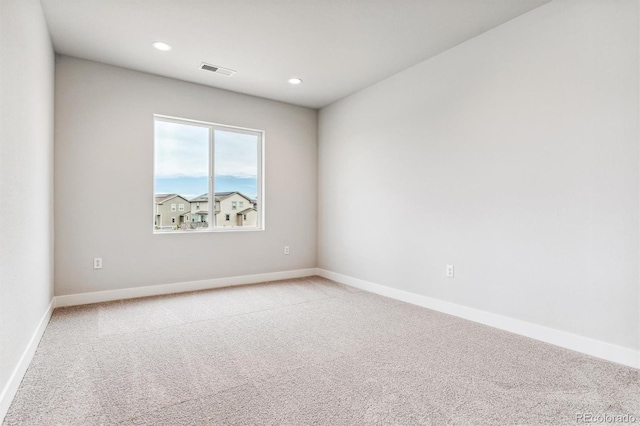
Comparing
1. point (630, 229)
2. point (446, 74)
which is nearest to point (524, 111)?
point (446, 74)

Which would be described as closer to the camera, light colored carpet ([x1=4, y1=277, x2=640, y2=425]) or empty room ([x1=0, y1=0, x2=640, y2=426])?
light colored carpet ([x1=4, y1=277, x2=640, y2=425])

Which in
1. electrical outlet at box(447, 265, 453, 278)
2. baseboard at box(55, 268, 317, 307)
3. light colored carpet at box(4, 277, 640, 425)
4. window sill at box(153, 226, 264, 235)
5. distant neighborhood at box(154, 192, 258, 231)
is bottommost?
light colored carpet at box(4, 277, 640, 425)

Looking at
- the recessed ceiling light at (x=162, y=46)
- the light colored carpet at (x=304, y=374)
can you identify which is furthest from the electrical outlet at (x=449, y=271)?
the recessed ceiling light at (x=162, y=46)

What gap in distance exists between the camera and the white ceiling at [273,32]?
8.58ft

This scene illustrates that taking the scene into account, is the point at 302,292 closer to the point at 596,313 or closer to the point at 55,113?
the point at 596,313

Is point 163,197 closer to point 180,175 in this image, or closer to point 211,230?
point 180,175

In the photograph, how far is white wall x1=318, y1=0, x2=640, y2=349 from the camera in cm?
223

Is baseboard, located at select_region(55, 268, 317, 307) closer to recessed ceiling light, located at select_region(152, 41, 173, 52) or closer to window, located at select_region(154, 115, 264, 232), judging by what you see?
window, located at select_region(154, 115, 264, 232)

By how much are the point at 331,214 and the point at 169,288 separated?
2293 mm

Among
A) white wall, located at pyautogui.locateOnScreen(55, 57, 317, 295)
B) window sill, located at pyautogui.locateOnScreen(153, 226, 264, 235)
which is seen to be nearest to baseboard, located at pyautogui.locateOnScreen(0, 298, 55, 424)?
white wall, located at pyautogui.locateOnScreen(55, 57, 317, 295)

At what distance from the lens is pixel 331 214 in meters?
4.92

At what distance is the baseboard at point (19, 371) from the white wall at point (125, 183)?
0.95 m

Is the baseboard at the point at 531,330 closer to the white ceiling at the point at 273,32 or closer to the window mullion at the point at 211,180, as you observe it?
the window mullion at the point at 211,180

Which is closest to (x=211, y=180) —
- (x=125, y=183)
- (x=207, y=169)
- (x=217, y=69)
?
(x=207, y=169)
